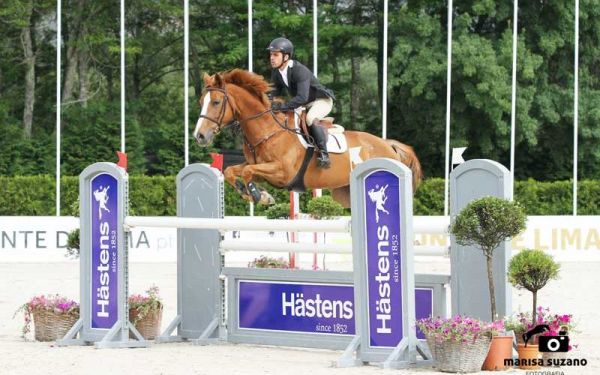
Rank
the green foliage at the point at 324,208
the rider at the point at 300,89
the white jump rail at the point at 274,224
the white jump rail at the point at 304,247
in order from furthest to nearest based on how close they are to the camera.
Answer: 1. the green foliage at the point at 324,208
2. the rider at the point at 300,89
3. the white jump rail at the point at 304,247
4. the white jump rail at the point at 274,224

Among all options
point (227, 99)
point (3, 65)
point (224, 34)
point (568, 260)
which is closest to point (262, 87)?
point (227, 99)

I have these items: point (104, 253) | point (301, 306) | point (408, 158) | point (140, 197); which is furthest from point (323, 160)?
point (140, 197)

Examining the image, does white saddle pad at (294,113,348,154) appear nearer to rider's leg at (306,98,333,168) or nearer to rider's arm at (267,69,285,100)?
rider's leg at (306,98,333,168)

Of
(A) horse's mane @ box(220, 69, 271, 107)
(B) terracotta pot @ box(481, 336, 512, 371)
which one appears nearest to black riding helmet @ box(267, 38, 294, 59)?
(A) horse's mane @ box(220, 69, 271, 107)

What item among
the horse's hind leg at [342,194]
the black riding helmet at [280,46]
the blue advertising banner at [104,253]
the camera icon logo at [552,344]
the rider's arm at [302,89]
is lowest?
the camera icon logo at [552,344]

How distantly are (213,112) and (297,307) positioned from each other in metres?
2.05

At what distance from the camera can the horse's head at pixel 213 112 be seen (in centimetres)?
886

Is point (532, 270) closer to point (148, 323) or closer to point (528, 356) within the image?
point (528, 356)

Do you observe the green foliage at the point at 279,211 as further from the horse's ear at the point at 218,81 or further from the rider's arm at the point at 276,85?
the horse's ear at the point at 218,81

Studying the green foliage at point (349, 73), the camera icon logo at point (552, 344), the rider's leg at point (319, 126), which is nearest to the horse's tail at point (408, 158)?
the rider's leg at point (319, 126)

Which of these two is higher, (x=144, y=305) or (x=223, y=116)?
(x=223, y=116)

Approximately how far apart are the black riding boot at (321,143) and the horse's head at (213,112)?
0.68 m

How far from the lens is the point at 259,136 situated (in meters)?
9.30

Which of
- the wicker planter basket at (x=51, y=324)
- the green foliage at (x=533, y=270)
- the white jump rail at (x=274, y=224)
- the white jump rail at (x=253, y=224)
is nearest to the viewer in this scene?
the green foliage at (x=533, y=270)
